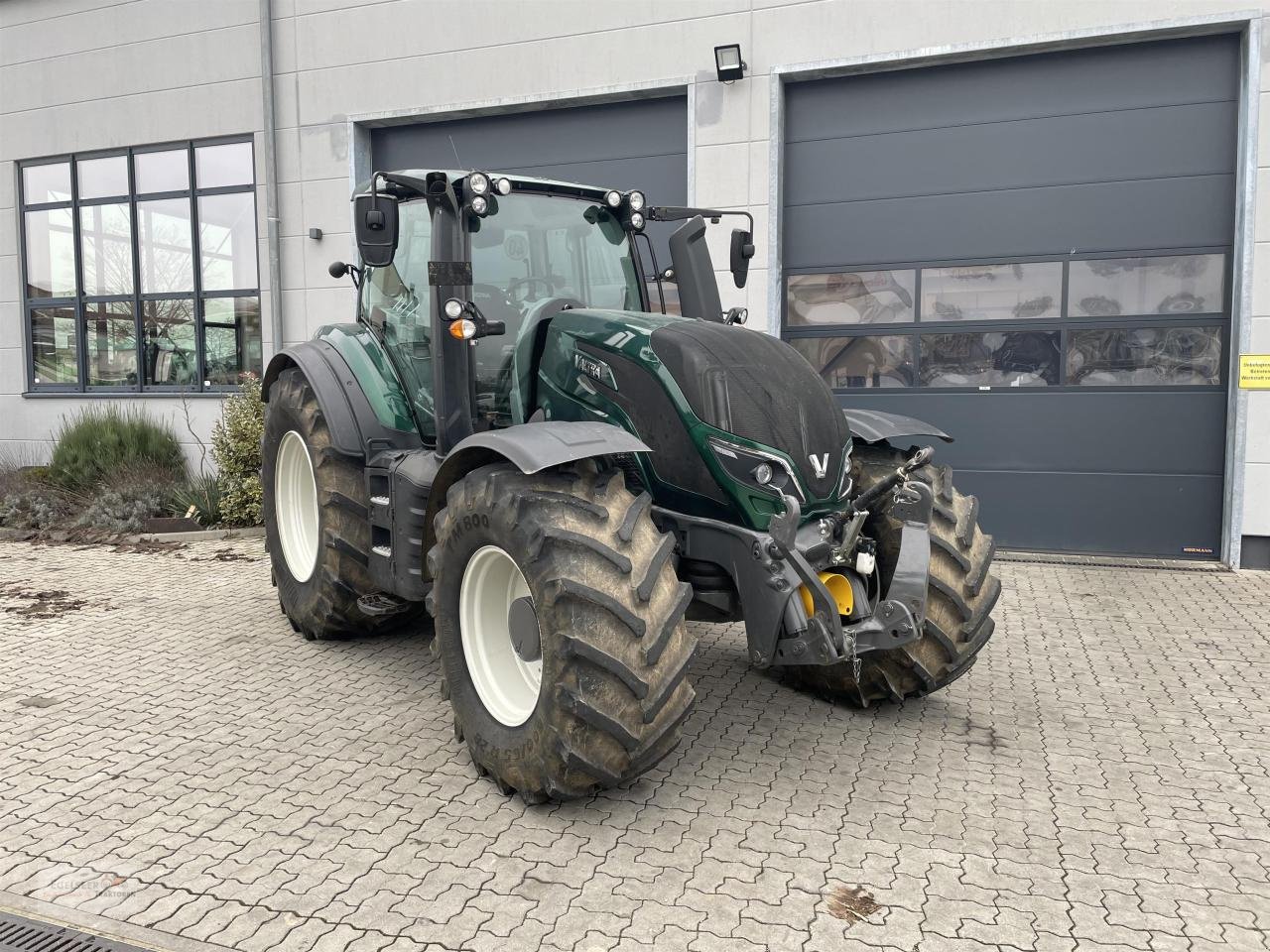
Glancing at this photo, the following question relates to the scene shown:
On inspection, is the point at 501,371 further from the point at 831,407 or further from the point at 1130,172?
the point at 1130,172

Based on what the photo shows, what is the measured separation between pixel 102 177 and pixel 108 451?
3440 millimetres

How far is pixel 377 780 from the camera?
3693 mm

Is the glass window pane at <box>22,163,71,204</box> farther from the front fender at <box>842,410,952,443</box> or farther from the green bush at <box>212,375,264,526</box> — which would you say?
the front fender at <box>842,410,952,443</box>

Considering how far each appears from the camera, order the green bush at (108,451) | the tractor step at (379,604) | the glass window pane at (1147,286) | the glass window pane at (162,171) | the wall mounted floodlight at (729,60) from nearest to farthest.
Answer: the tractor step at (379,604)
the glass window pane at (1147,286)
the wall mounted floodlight at (729,60)
the green bush at (108,451)
the glass window pane at (162,171)

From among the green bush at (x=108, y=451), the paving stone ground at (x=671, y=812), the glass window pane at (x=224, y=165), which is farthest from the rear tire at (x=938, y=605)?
the glass window pane at (x=224, y=165)

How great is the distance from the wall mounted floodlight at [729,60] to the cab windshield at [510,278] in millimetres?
3970

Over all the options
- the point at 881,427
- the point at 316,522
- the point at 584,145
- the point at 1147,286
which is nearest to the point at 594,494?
the point at 881,427

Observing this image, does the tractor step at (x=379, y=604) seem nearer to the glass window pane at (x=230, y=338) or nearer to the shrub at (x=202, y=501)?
the shrub at (x=202, y=501)

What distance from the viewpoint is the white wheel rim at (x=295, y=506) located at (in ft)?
18.9

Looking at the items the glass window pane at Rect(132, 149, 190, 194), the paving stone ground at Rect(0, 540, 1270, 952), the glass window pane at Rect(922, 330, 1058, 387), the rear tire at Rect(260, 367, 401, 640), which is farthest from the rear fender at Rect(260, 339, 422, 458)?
the glass window pane at Rect(132, 149, 190, 194)

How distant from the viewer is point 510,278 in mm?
4625

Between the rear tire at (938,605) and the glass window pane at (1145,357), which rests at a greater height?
the glass window pane at (1145,357)

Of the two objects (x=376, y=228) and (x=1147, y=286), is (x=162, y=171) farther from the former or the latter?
(x=1147, y=286)

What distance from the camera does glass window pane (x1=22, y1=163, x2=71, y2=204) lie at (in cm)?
1143
